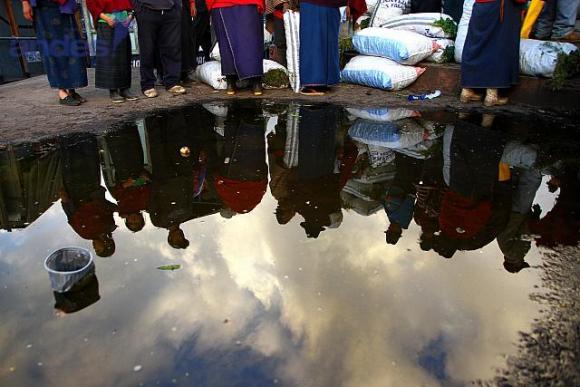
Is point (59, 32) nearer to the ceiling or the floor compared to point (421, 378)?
nearer to the ceiling

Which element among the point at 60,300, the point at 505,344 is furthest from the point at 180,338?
the point at 505,344

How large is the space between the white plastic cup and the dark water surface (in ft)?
0.18

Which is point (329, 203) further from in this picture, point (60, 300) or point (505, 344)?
point (60, 300)

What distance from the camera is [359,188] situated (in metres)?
2.48

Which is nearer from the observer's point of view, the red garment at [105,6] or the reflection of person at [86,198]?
the reflection of person at [86,198]

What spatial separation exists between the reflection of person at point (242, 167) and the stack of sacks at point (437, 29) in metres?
2.72

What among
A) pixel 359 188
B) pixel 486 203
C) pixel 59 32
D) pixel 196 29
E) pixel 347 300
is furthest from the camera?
pixel 196 29

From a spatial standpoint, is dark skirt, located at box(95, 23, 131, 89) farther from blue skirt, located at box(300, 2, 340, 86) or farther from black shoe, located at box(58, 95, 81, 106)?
blue skirt, located at box(300, 2, 340, 86)

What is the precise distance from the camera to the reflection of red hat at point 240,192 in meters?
2.33

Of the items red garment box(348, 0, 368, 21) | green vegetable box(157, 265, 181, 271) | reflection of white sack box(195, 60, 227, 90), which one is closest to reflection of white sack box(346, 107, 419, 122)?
red garment box(348, 0, 368, 21)

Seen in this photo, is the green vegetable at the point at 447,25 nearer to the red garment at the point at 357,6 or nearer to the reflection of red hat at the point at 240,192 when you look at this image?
the red garment at the point at 357,6

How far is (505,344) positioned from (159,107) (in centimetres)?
398

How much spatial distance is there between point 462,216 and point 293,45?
3.51 meters

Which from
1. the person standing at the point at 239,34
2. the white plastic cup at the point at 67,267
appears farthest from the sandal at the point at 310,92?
the white plastic cup at the point at 67,267
